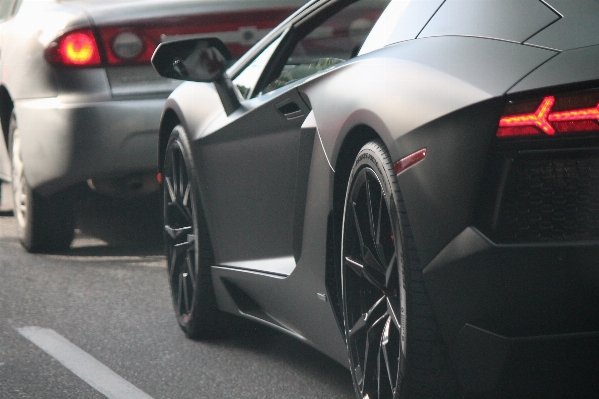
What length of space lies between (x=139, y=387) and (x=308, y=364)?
66 centimetres

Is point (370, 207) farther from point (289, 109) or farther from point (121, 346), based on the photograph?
point (121, 346)

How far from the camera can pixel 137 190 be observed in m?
7.08

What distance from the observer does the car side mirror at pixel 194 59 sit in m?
4.61

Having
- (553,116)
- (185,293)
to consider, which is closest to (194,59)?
(185,293)

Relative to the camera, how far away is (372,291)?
10.9 ft

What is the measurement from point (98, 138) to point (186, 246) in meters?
1.67

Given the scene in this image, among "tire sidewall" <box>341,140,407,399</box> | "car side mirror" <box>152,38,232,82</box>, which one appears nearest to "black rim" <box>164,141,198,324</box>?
"car side mirror" <box>152,38,232,82</box>

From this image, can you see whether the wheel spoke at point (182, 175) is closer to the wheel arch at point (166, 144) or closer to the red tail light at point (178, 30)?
the wheel arch at point (166, 144)

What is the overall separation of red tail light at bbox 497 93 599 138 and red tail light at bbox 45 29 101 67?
168 inches

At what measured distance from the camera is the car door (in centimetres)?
382

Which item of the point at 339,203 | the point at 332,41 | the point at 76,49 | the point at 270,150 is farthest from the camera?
the point at 76,49

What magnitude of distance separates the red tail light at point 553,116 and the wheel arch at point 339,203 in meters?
0.57

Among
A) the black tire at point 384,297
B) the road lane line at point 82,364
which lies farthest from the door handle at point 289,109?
the road lane line at point 82,364

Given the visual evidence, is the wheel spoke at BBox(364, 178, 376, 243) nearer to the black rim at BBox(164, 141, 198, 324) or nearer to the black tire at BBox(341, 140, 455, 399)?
the black tire at BBox(341, 140, 455, 399)
